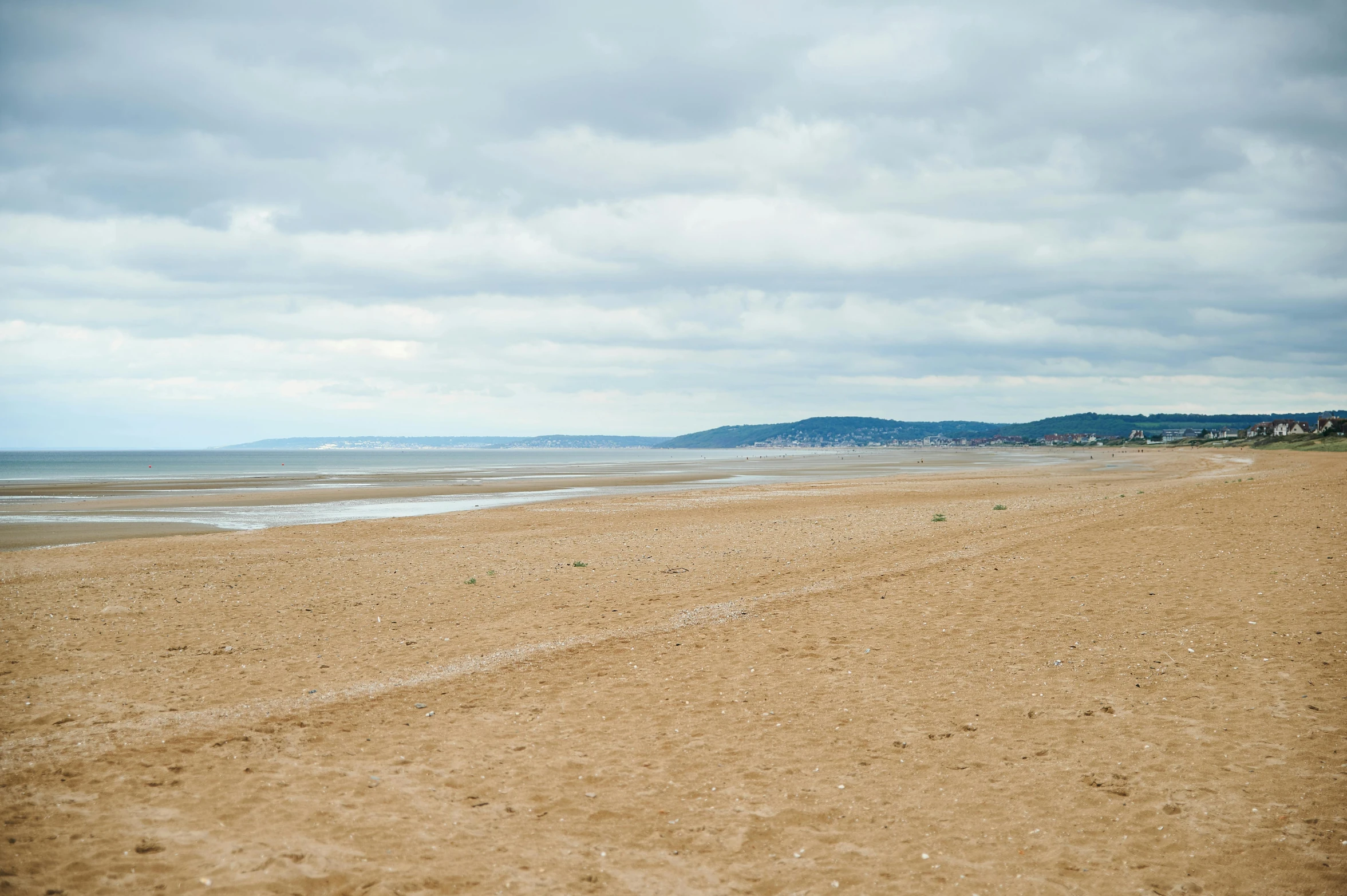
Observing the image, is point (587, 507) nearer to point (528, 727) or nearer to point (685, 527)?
point (685, 527)

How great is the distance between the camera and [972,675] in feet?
34.1

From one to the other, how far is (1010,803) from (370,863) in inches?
223

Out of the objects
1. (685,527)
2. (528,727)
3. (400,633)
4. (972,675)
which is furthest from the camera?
(685,527)

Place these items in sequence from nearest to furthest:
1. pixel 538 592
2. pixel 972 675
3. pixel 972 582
Answer: pixel 972 675 < pixel 972 582 < pixel 538 592

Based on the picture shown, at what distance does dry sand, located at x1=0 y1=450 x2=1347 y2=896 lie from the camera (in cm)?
628

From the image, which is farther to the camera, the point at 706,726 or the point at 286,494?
the point at 286,494

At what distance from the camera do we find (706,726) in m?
9.15

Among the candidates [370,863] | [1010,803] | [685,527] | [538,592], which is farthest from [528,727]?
[685,527]

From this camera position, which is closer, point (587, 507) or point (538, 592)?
point (538, 592)

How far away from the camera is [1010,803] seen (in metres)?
7.06

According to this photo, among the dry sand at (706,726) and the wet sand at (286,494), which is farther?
the wet sand at (286,494)

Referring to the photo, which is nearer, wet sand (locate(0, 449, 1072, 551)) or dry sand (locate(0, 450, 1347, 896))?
dry sand (locate(0, 450, 1347, 896))

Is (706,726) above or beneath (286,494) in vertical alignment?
beneath

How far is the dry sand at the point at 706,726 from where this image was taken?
6277 mm
